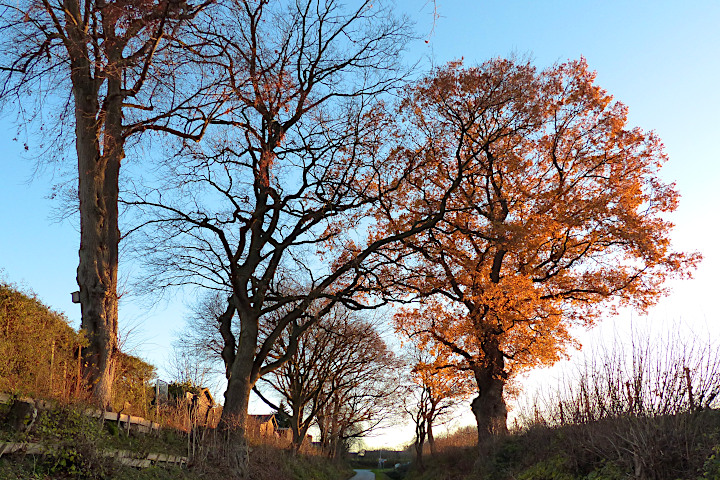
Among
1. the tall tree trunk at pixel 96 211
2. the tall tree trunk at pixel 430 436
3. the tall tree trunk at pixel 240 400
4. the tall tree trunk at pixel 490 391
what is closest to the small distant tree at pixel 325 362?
the tall tree trunk at pixel 430 436

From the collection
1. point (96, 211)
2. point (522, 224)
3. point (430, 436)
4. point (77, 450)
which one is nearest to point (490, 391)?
point (522, 224)

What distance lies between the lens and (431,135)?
15.0 m

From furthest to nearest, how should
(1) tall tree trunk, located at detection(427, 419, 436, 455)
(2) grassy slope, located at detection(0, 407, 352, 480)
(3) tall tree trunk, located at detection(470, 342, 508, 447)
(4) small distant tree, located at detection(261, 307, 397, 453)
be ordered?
(1) tall tree trunk, located at detection(427, 419, 436, 455)
(4) small distant tree, located at detection(261, 307, 397, 453)
(3) tall tree trunk, located at detection(470, 342, 508, 447)
(2) grassy slope, located at detection(0, 407, 352, 480)

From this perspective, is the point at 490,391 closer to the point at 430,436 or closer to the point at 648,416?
the point at 648,416

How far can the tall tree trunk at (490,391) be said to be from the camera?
16406mm

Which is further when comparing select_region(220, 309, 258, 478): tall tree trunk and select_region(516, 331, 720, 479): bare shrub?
select_region(220, 309, 258, 478): tall tree trunk

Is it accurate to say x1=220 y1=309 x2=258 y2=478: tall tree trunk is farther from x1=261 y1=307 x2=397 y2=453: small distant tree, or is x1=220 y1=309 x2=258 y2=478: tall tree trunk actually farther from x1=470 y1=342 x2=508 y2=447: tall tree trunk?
x1=261 y1=307 x2=397 y2=453: small distant tree

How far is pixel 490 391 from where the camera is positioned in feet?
55.3

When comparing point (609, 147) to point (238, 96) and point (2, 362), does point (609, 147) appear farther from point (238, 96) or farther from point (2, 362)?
point (2, 362)

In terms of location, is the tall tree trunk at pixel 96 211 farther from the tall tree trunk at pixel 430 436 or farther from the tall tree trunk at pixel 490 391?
the tall tree trunk at pixel 430 436

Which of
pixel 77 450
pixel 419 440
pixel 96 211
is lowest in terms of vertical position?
pixel 419 440

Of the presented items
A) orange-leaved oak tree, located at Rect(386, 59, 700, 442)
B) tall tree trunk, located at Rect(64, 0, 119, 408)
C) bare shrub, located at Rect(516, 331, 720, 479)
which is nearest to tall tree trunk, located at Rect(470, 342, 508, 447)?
orange-leaved oak tree, located at Rect(386, 59, 700, 442)

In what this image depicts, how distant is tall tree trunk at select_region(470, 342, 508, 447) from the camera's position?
16.4 meters

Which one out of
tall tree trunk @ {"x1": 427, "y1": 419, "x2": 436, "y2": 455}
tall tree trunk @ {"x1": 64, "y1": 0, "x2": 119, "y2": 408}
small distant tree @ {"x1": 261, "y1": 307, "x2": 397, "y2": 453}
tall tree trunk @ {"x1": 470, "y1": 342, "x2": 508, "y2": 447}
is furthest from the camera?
tall tree trunk @ {"x1": 427, "y1": 419, "x2": 436, "y2": 455}
